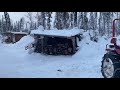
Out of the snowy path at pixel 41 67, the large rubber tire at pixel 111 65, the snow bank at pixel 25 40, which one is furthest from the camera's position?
the snow bank at pixel 25 40

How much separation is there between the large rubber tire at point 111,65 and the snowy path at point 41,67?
0.40 feet

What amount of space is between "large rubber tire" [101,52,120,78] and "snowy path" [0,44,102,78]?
122mm

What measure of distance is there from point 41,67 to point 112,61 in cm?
129

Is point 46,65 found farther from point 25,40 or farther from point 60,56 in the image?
point 25,40

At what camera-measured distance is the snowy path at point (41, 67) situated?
4711mm

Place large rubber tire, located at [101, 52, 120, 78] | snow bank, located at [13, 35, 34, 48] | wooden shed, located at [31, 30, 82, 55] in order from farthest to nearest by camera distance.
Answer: snow bank, located at [13, 35, 34, 48] < wooden shed, located at [31, 30, 82, 55] < large rubber tire, located at [101, 52, 120, 78]

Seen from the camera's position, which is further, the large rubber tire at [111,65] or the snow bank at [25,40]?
the snow bank at [25,40]

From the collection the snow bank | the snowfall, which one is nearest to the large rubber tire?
the snowfall

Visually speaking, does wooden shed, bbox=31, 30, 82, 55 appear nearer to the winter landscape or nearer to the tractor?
the winter landscape

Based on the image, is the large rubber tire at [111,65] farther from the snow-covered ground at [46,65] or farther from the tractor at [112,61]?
the snow-covered ground at [46,65]

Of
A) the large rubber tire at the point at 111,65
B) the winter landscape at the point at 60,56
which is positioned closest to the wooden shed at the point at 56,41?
the winter landscape at the point at 60,56

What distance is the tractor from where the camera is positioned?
4.57 m
